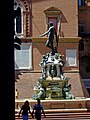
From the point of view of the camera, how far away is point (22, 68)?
4072 centimetres

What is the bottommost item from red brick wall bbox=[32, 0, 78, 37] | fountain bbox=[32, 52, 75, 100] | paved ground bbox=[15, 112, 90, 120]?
paved ground bbox=[15, 112, 90, 120]

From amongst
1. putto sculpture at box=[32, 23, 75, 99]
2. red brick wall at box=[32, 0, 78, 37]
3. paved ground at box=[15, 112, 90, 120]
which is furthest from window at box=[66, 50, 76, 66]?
paved ground at box=[15, 112, 90, 120]

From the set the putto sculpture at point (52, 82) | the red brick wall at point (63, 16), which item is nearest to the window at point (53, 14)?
the red brick wall at point (63, 16)

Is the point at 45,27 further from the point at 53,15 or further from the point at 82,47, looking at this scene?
the point at 82,47

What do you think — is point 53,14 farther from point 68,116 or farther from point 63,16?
point 68,116

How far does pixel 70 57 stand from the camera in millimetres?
41500

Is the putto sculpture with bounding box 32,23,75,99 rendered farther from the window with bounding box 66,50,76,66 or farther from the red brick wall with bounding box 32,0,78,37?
the red brick wall with bounding box 32,0,78,37

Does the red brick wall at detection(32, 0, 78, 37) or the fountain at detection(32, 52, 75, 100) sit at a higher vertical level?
the red brick wall at detection(32, 0, 78, 37)

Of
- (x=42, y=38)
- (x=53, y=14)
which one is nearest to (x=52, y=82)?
→ (x=42, y=38)

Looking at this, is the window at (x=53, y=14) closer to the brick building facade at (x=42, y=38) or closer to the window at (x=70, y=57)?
the brick building facade at (x=42, y=38)

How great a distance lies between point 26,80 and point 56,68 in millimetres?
13109

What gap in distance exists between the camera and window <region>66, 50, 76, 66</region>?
41250 mm
